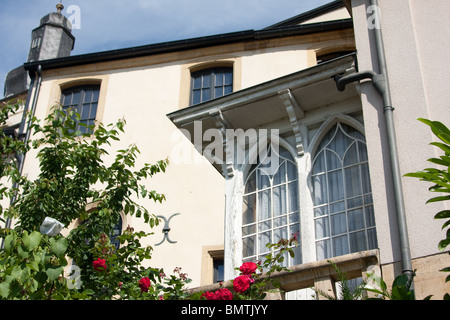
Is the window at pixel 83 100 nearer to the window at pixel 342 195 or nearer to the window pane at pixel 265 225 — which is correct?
the window pane at pixel 265 225

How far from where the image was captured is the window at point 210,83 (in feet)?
64.6

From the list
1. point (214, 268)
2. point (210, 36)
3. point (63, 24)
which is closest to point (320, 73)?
point (214, 268)

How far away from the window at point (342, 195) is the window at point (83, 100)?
12149mm

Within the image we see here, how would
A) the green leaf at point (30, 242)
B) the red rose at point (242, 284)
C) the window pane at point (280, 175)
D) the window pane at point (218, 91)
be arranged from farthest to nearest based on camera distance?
the window pane at point (218, 91), the window pane at point (280, 175), the red rose at point (242, 284), the green leaf at point (30, 242)

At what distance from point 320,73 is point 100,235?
3.50m

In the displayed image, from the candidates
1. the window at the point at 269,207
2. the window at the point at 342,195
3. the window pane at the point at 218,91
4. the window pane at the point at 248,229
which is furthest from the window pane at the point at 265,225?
the window pane at the point at 218,91

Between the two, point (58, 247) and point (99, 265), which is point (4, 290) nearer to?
point (58, 247)

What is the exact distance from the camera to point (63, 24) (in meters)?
30.6

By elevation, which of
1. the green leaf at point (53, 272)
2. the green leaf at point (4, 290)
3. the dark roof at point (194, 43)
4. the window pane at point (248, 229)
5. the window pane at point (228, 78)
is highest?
the dark roof at point (194, 43)

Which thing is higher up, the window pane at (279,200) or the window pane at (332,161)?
the window pane at (332,161)

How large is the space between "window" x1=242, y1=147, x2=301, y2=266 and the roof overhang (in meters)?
0.51

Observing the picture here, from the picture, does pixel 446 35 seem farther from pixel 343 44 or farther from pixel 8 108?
pixel 343 44

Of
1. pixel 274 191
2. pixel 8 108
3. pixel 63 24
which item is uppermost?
pixel 63 24

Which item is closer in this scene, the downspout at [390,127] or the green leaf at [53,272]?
the green leaf at [53,272]
